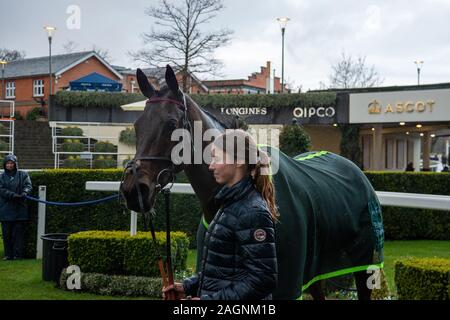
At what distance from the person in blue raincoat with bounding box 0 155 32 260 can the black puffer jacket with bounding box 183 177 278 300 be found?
7.46 m

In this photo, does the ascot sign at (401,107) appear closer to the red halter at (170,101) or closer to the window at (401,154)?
the window at (401,154)

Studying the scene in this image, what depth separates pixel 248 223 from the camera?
2.58 metres

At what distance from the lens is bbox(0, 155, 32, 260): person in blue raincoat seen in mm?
9461

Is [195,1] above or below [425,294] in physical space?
above

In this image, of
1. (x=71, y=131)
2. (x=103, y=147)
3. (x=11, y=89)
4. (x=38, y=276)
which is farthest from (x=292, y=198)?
(x=11, y=89)

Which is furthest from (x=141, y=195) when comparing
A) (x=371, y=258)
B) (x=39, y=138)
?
(x=39, y=138)

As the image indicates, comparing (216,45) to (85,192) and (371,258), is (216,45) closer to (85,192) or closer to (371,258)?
(85,192)

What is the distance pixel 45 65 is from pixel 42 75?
209 cm

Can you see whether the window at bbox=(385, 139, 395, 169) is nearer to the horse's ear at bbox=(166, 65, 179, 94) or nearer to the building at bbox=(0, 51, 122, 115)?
the building at bbox=(0, 51, 122, 115)

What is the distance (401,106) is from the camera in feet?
74.2

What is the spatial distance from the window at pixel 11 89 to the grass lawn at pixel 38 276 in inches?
1659

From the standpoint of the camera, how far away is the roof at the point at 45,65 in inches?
1868
